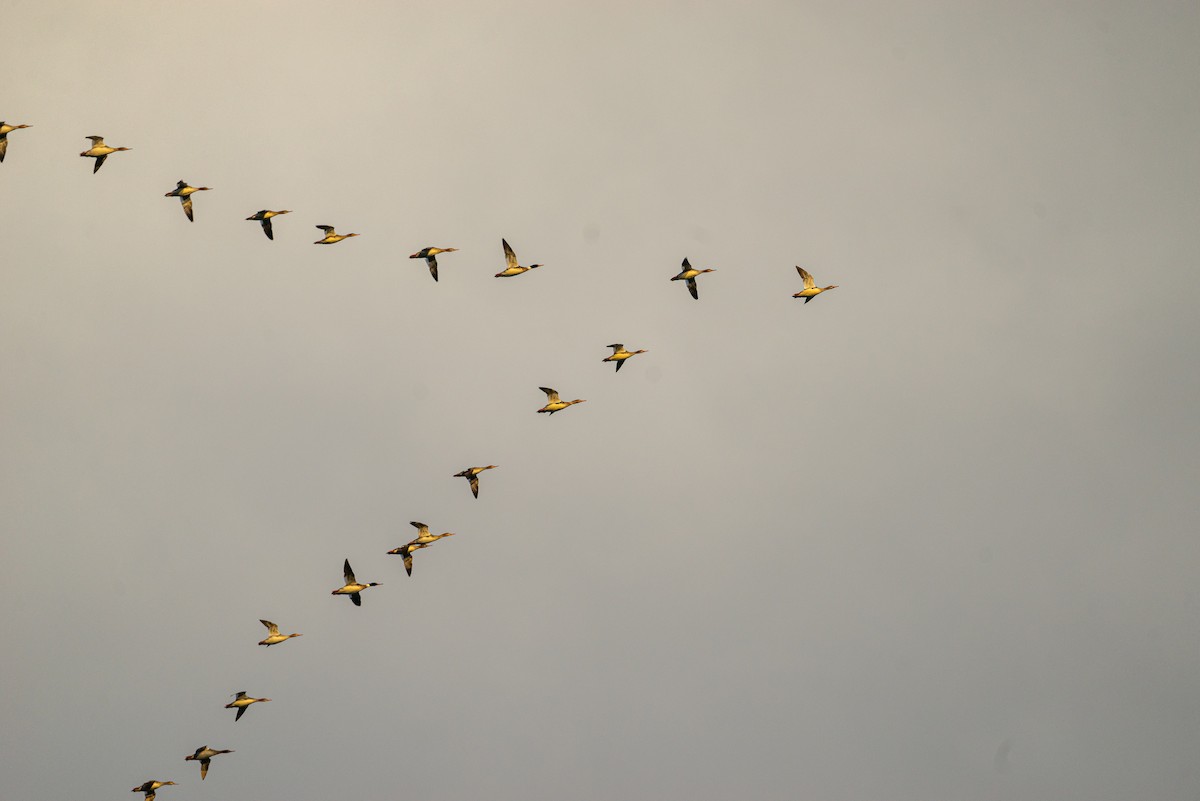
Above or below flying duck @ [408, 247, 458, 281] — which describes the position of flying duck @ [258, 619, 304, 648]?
below

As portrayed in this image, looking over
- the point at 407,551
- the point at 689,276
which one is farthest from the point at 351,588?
the point at 689,276

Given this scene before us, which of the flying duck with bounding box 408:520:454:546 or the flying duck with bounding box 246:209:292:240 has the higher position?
the flying duck with bounding box 246:209:292:240

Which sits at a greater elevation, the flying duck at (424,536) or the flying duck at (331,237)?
the flying duck at (331,237)

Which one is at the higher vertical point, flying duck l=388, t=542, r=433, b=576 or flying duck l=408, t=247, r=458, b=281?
flying duck l=408, t=247, r=458, b=281

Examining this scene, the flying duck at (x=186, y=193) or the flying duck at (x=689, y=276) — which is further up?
the flying duck at (x=186, y=193)

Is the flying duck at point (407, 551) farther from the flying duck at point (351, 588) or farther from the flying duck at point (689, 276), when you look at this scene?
the flying duck at point (689, 276)

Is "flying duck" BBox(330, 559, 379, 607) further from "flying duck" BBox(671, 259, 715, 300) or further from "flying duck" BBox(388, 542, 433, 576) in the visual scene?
"flying duck" BBox(671, 259, 715, 300)

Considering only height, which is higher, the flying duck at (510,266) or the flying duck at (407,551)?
the flying duck at (510,266)

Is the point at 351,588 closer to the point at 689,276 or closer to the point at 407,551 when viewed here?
the point at 407,551

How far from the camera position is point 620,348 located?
95562mm

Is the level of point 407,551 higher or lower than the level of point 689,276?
lower

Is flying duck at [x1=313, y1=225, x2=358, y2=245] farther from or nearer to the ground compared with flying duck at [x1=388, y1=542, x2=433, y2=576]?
farther from the ground

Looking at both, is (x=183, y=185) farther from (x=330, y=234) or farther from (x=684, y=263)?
(x=684, y=263)

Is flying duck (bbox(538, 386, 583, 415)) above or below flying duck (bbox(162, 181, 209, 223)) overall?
below
